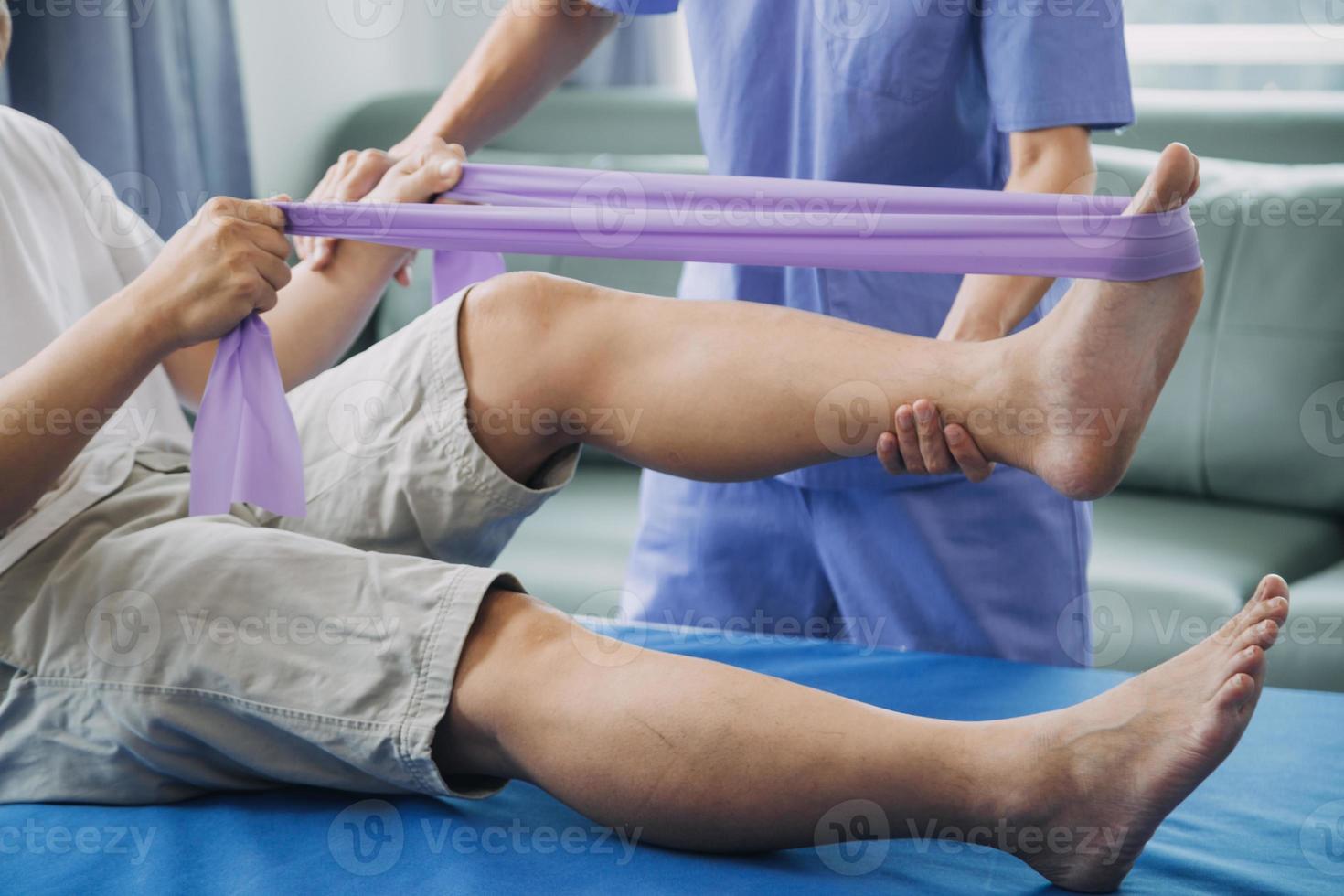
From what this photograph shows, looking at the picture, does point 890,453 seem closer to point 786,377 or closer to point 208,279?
point 786,377

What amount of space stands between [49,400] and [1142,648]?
4.69 ft

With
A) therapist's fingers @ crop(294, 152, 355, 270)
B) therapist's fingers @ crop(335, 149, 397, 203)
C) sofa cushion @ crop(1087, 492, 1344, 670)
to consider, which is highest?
therapist's fingers @ crop(335, 149, 397, 203)

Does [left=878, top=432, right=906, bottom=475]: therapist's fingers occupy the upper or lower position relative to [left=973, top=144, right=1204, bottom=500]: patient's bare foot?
lower

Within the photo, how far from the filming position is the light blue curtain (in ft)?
6.53

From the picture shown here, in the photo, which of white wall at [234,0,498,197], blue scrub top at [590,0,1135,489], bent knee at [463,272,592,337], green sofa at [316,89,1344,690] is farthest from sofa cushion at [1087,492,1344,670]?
white wall at [234,0,498,197]

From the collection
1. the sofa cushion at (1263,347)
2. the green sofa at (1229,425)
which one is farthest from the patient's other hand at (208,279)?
the sofa cushion at (1263,347)

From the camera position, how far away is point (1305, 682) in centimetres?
177

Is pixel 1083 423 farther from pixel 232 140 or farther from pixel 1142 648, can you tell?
pixel 232 140

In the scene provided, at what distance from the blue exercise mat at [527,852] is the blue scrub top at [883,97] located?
0.40m

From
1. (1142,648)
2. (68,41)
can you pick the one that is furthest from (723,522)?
(68,41)

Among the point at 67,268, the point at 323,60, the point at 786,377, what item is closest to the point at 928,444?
the point at 786,377

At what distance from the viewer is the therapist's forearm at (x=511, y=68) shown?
1410 millimetres

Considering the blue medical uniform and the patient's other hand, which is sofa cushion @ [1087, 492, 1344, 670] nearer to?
the blue medical uniform

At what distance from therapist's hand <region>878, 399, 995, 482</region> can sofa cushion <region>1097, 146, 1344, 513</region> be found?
1.28 metres
